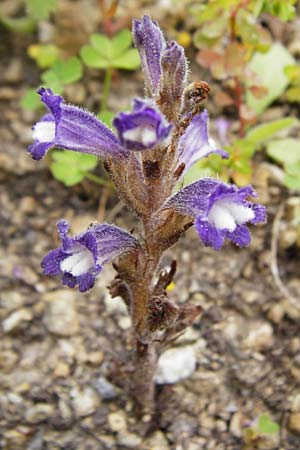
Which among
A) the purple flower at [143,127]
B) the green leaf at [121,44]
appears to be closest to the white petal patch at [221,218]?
the purple flower at [143,127]

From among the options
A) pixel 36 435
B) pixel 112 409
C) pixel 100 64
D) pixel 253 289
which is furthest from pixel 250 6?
pixel 36 435

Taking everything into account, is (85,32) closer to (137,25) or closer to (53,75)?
(53,75)

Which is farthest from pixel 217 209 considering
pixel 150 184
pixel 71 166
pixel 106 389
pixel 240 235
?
pixel 71 166

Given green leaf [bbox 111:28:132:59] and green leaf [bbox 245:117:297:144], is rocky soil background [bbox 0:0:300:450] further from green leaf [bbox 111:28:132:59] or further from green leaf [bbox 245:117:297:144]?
green leaf [bbox 111:28:132:59]

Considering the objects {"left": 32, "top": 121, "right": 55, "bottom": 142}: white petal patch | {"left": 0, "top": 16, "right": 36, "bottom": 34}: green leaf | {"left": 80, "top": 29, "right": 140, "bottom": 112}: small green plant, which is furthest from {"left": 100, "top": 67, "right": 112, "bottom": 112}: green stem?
{"left": 32, "top": 121, "right": 55, "bottom": 142}: white petal patch

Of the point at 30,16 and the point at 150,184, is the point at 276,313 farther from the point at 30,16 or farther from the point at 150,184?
the point at 30,16

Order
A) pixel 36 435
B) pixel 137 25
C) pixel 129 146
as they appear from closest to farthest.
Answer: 1. pixel 129 146
2. pixel 137 25
3. pixel 36 435

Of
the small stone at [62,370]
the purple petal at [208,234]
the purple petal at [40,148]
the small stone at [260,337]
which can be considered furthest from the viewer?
the small stone at [260,337]

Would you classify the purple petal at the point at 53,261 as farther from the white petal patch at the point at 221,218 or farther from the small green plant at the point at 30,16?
the small green plant at the point at 30,16

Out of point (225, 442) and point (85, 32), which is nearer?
point (225, 442)
